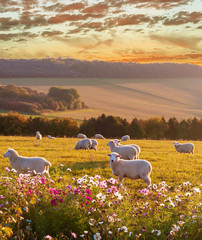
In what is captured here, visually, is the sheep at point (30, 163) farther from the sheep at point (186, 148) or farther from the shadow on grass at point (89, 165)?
the sheep at point (186, 148)

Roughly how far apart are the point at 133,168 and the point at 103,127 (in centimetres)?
5027

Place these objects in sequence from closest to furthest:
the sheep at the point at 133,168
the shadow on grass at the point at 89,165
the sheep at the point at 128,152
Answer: the sheep at the point at 133,168, the shadow on grass at the point at 89,165, the sheep at the point at 128,152

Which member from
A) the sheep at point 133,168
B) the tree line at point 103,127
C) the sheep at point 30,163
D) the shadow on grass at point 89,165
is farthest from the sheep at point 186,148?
the tree line at point 103,127

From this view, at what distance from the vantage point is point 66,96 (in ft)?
429

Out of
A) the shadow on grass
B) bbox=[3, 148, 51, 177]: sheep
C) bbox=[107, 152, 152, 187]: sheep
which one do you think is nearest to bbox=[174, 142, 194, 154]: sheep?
the shadow on grass

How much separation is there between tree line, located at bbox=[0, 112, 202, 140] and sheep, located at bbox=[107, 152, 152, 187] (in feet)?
151

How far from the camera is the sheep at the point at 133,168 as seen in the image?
11734 millimetres

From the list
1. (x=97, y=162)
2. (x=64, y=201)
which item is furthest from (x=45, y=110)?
(x=64, y=201)

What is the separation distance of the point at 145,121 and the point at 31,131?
25202mm

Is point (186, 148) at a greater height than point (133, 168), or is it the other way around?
point (133, 168)

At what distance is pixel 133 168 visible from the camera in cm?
1189

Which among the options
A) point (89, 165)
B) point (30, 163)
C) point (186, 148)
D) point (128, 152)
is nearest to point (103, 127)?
point (186, 148)

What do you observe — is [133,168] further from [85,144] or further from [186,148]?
[186,148]

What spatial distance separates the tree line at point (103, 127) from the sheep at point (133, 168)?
46058mm
